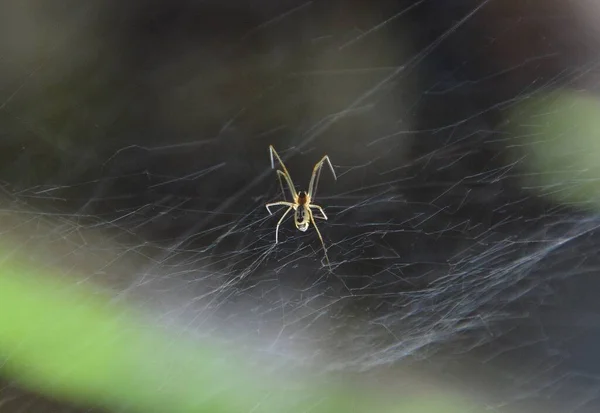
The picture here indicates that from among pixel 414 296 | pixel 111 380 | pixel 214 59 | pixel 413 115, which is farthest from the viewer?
pixel 414 296

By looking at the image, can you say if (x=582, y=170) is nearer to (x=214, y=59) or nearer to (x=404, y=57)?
(x=404, y=57)

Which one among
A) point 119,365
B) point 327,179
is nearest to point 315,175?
point 327,179

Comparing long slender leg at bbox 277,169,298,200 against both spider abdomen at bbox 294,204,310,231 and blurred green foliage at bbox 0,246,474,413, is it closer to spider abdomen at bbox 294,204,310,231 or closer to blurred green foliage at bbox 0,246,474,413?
spider abdomen at bbox 294,204,310,231

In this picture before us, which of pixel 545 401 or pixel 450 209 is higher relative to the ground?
pixel 450 209

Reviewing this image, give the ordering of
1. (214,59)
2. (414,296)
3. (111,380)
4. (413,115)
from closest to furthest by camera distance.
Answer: (214,59)
(413,115)
(111,380)
(414,296)

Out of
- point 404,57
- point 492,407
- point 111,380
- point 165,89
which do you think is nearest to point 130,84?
point 165,89

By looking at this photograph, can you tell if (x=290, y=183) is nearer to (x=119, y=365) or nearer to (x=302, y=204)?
(x=302, y=204)

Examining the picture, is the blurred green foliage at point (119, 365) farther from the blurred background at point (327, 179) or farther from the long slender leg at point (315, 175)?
the long slender leg at point (315, 175)

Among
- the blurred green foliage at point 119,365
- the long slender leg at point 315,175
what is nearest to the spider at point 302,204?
the long slender leg at point 315,175
